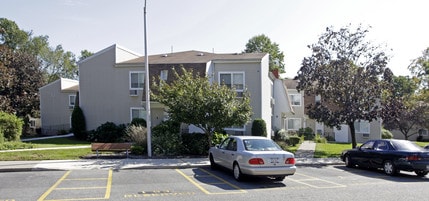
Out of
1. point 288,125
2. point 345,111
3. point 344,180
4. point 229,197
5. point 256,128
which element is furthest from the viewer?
point 288,125

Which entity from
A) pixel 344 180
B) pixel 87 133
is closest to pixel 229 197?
pixel 344 180

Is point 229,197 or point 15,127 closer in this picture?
point 229,197

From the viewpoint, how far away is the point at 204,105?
17203mm

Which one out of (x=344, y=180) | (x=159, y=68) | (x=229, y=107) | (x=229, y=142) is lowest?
(x=344, y=180)

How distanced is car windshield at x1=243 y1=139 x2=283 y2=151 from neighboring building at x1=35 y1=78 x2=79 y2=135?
28.3m

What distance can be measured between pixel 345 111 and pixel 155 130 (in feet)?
38.9

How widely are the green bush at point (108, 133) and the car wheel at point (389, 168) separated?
1747 cm

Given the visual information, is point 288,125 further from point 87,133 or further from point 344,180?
point 344,180

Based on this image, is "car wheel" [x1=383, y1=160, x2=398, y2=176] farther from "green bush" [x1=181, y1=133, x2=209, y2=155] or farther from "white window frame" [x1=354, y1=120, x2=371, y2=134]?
"white window frame" [x1=354, y1=120, x2=371, y2=134]

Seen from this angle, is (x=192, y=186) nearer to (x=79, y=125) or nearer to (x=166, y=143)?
(x=166, y=143)

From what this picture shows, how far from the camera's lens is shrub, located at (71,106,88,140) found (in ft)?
91.7

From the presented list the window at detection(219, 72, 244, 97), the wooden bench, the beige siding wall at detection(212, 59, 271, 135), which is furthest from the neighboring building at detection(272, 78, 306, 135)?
the wooden bench

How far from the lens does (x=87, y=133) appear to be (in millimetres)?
27609

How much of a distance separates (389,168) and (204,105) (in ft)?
27.6
